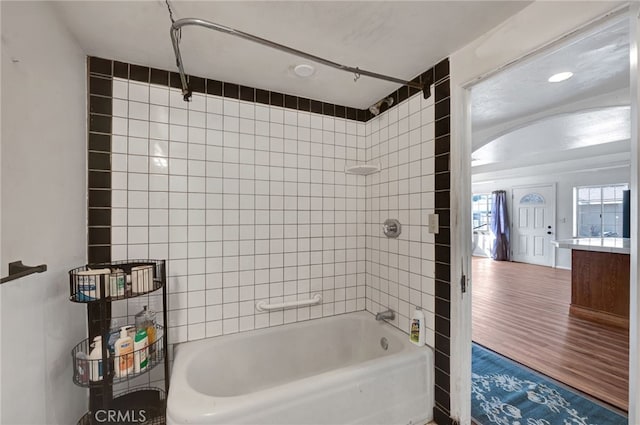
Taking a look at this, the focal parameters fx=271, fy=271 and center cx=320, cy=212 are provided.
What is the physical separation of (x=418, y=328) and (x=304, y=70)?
1752 mm

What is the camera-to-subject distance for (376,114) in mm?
2215

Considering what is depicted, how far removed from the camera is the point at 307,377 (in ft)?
5.45

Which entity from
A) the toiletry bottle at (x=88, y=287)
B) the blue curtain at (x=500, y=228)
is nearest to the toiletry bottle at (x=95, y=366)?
the toiletry bottle at (x=88, y=287)

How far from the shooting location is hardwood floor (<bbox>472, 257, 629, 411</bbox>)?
2.06 meters

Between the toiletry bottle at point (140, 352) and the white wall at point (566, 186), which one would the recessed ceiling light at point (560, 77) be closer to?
the toiletry bottle at point (140, 352)

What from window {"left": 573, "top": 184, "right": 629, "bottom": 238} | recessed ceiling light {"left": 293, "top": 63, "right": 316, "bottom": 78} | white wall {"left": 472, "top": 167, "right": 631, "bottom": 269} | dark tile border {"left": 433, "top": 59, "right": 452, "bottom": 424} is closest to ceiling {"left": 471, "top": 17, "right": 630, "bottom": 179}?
dark tile border {"left": 433, "top": 59, "right": 452, "bottom": 424}

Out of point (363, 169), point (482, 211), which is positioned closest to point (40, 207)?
point (363, 169)

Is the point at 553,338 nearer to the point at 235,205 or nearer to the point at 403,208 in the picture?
the point at 403,208

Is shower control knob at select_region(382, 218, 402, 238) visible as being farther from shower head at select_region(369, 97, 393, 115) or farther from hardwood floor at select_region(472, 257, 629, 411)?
hardwood floor at select_region(472, 257, 629, 411)

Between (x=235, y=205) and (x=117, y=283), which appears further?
(x=235, y=205)

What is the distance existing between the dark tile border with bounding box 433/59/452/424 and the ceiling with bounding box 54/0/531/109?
230 millimetres

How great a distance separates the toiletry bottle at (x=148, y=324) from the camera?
1410mm

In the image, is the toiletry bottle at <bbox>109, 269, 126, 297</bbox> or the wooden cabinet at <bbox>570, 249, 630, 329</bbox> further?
the wooden cabinet at <bbox>570, 249, 630, 329</bbox>

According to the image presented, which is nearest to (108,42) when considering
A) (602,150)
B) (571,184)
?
(602,150)
